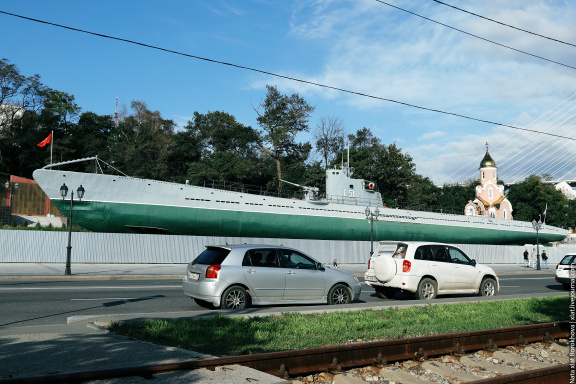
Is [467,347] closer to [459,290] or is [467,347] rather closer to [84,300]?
[459,290]

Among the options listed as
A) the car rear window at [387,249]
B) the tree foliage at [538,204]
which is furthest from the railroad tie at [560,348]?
the tree foliage at [538,204]

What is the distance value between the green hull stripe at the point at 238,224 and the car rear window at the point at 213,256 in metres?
23.7

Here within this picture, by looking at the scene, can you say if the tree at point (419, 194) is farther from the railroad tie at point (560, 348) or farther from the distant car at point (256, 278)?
the railroad tie at point (560, 348)

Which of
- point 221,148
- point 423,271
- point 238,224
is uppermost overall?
point 221,148

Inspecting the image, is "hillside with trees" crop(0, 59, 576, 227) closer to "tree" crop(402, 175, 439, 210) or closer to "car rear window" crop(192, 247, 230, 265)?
"tree" crop(402, 175, 439, 210)

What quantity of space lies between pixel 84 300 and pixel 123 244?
17.4m

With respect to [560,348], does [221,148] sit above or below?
above

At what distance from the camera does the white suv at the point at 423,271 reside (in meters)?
14.7

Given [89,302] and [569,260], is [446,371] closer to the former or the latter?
[89,302]

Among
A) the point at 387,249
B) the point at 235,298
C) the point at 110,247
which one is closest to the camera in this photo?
the point at 235,298

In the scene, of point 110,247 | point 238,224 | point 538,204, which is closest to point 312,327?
point 110,247

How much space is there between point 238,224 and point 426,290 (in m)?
24.9

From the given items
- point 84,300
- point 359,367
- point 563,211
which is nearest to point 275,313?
point 359,367

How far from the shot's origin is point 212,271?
38.0ft
